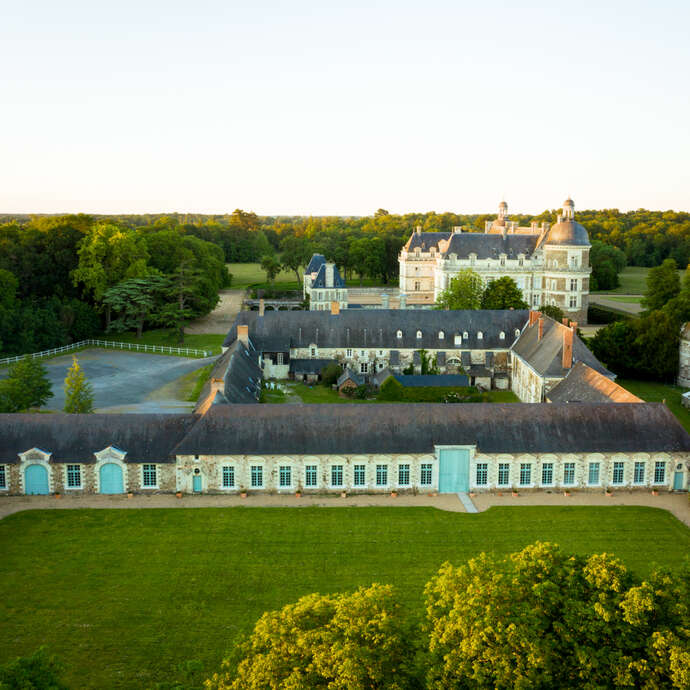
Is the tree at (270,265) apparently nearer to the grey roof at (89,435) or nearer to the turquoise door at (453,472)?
the grey roof at (89,435)

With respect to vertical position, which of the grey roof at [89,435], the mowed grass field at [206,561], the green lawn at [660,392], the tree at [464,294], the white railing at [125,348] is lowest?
the mowed grass field at [206,561]

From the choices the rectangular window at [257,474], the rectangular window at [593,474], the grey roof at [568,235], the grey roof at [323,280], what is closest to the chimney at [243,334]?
the rectangular window at [257,474]

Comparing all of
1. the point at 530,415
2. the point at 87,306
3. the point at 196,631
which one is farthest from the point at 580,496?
the point at 87,306

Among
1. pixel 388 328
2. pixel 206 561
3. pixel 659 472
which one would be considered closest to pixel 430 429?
pixel 659 472

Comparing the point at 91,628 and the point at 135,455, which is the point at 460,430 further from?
the point at 91,628

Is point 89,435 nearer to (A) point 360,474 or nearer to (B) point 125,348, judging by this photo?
(A) point 360,474
